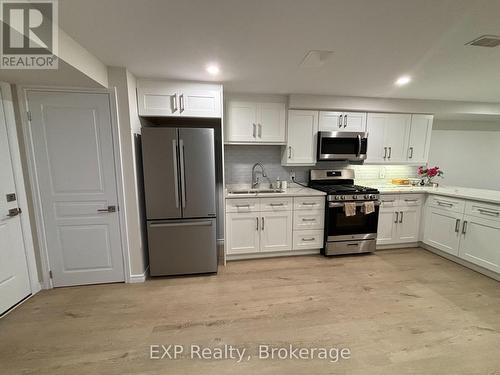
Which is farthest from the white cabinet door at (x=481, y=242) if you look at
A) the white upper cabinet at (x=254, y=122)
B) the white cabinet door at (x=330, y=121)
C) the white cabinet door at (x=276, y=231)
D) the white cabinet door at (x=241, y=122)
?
the white cabinet door at (x=241, y=122)

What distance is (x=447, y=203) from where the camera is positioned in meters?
3.04

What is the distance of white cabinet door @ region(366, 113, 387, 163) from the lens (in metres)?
3.39

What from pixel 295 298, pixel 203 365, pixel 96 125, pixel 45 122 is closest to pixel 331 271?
pixel 295 298

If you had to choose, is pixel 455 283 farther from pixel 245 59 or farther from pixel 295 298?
pixel 245 59

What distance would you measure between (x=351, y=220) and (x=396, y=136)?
1.63 meters

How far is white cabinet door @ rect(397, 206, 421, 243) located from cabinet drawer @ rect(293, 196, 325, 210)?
1.32 metres

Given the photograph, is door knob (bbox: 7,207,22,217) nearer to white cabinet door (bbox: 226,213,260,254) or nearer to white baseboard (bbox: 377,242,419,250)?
white cabinet door (bbox: 226,213,260,254)

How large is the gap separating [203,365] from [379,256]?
288cm

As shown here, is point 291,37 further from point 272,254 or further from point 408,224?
point 408,224

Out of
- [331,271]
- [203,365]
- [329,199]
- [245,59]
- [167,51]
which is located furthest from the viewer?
[329,199]

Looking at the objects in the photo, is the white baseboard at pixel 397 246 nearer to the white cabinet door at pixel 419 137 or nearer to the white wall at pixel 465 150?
the white cabinet door at pixel 419 137

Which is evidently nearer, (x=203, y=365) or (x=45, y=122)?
(x=203, y=365)

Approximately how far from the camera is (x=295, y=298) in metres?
2.24

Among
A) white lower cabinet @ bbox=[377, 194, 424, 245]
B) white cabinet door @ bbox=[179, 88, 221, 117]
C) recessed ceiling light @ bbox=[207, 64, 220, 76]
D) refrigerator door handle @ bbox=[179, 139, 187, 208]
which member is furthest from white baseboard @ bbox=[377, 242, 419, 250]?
recessed ceiling light @ bbox=[207, 64, 220, 76]
